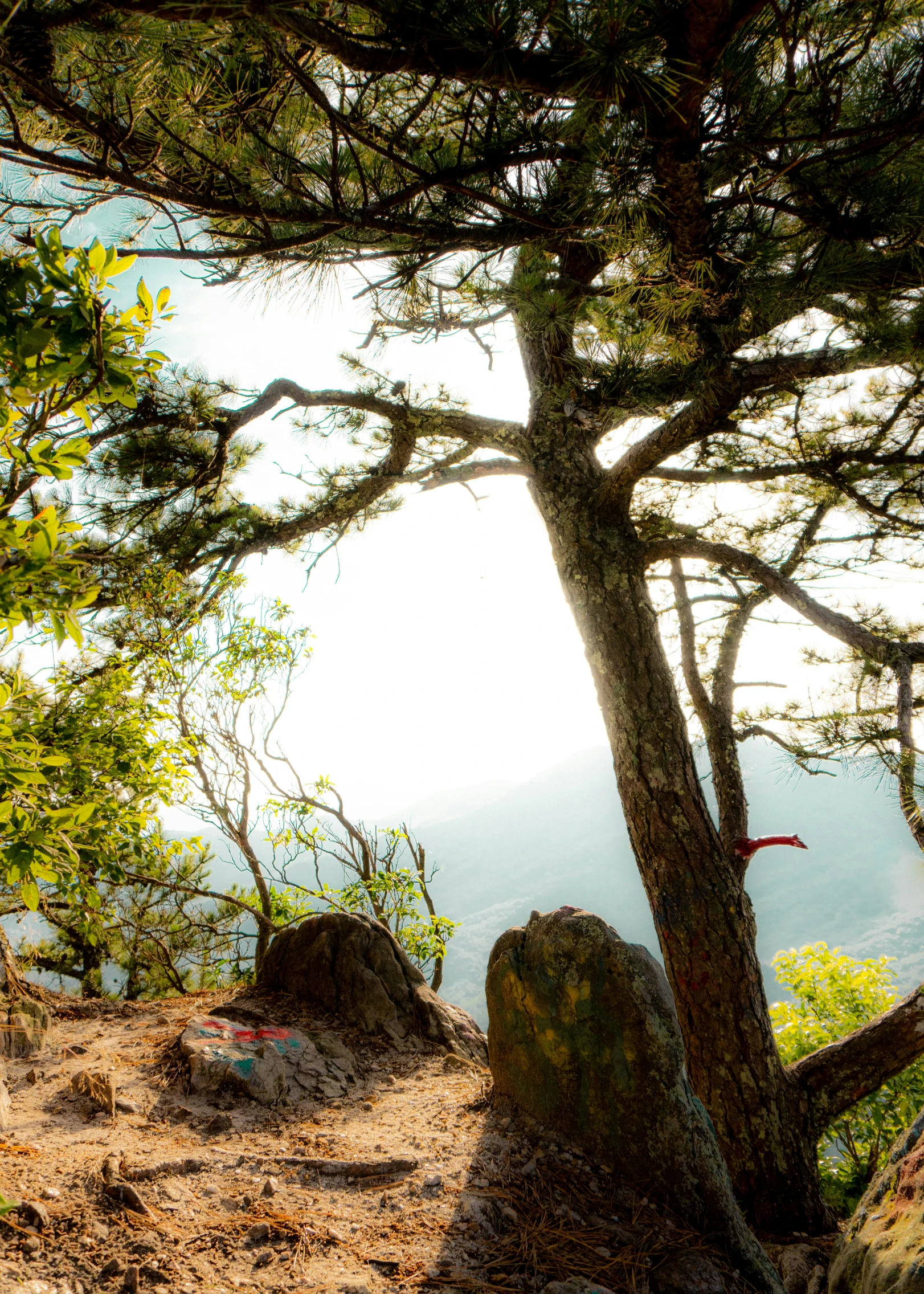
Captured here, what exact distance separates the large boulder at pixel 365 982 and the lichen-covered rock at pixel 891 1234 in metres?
2.26

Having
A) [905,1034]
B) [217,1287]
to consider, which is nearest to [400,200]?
[217,1287]

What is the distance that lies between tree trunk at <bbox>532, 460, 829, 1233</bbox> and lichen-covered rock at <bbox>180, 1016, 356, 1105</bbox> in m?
1.63

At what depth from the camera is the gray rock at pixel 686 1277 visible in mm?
1638

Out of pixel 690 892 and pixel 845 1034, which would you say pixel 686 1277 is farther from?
pixel 845 1034

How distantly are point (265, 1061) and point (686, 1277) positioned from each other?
1.85 m

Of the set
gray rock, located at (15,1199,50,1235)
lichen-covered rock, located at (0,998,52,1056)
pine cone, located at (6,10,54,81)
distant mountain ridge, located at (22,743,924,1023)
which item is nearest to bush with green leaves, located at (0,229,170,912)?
pine cone, located at (6,10,54,81)

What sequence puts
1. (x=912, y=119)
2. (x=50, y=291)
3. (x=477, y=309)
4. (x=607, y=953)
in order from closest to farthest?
(x=50, y=291) → (x=912, y=119) → (x=607, y=953) → (x=477, y=309)

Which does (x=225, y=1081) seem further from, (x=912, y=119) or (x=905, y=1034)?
(x=912, y=119)

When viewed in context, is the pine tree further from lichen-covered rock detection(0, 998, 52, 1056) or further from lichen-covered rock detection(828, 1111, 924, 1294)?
lichen-covered rock detection(0, 998, 52, 1056)

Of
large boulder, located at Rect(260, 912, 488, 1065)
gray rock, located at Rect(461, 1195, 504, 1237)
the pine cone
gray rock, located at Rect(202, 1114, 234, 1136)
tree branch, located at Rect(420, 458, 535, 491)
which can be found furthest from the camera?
tree branch, located at Rect(420, 458, 535, 491)

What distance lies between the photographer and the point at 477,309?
3650mm

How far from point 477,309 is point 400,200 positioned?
143 centimetres

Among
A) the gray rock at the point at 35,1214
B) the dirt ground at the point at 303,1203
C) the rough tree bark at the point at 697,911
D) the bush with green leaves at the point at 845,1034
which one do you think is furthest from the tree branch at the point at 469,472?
the bush with green leaves at the point at 845,1034

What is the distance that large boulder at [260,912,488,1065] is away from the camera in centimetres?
371
